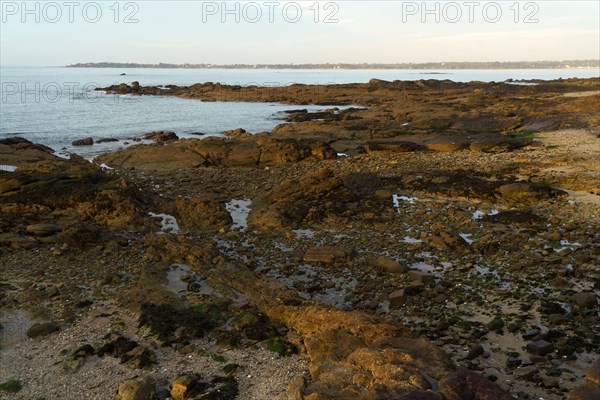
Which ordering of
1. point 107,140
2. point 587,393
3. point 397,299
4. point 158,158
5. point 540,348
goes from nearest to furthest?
1. point 587,393
2. point 540,348
3. point 397,299
4. point 158,158
5. point 107,140

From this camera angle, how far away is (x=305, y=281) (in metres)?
14.2

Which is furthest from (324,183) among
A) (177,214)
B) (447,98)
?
(447,98)

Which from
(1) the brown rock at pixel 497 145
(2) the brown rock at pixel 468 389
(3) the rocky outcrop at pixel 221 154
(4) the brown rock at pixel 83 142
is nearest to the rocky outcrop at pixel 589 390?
(2) the brown rock at pixel 468 389

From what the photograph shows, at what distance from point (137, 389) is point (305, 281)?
241 inches

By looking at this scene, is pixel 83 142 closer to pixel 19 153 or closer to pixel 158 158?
pixel 19 153

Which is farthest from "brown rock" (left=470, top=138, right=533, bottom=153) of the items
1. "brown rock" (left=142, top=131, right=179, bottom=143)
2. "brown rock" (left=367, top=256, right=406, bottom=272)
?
"brown rock" (left=142, top=131, right=179, bottom=143)

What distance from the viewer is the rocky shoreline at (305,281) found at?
9.26 meters

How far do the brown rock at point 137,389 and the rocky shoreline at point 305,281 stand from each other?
0.04m

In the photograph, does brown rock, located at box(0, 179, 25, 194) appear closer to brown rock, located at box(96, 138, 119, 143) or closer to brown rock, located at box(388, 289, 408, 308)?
brown rock, located at box(388, 289, 408, 308)

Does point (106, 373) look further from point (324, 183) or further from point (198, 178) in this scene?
point (198, 178)

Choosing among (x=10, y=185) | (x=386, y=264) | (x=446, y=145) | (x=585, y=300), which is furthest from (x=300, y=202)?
(x=446, y=145)

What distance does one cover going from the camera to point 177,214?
807 inches

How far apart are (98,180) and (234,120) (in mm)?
38842

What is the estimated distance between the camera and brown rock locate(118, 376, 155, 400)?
8.82 metres
